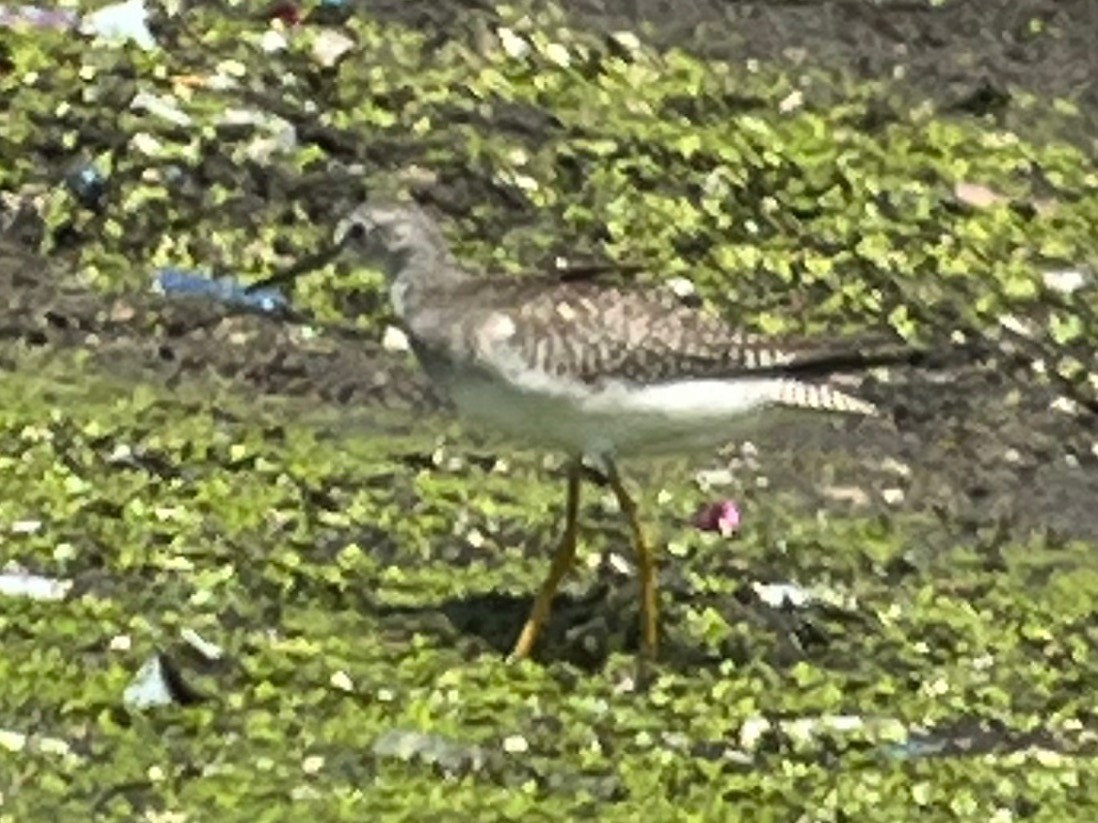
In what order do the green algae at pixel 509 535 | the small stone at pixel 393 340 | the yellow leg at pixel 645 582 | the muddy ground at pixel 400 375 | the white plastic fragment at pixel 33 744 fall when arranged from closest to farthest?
the white plastic fragment at pixel 33 744 < the green algae at pixel 509 535 < the yellow leg at pixel 645 582 < the muddy ground at pixel 400 375 < the small stone at pixel 393 340

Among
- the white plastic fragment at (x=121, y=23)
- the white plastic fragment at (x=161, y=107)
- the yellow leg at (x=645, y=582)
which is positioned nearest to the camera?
the yellow leg at (x=645, y=582)

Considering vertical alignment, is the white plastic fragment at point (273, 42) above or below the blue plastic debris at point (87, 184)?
above

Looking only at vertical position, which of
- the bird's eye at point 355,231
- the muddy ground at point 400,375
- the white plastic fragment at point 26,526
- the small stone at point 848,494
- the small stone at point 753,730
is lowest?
the small stone at point 753,730

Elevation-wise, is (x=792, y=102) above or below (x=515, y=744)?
above

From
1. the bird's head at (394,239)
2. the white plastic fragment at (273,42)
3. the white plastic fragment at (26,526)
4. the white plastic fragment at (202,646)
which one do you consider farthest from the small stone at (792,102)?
the white plastic fragment at (202,646)

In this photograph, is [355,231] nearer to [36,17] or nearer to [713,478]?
[713,478]

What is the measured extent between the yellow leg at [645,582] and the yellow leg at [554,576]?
0.10 m

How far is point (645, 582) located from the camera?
809cm

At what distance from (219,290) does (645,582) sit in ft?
9.99

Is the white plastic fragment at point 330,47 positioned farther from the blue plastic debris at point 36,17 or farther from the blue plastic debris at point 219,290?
the blue plastic debris at point 219,290

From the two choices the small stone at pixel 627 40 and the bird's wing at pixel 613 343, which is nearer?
the bird's wing at pixel 613 343

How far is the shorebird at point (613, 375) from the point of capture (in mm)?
7949

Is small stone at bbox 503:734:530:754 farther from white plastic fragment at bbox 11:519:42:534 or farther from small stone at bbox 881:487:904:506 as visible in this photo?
small stone at bbox 881:487:904:506

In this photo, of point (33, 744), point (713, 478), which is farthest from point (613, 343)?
point (713, 478)
